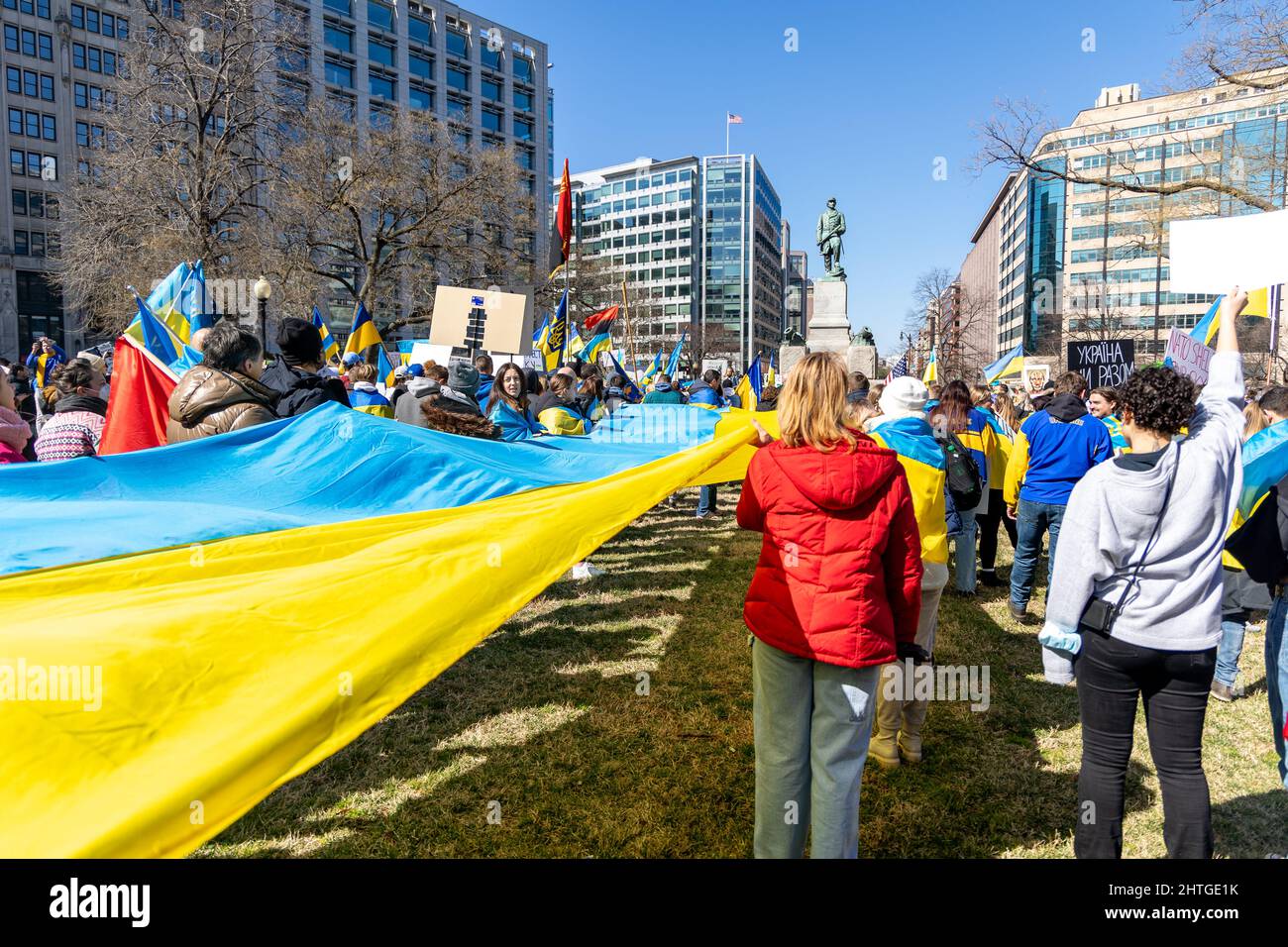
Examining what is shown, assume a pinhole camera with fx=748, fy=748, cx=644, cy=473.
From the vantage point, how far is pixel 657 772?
432cm

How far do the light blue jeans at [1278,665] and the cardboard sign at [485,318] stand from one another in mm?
9271

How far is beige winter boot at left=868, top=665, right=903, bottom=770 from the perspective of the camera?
4.39 metres

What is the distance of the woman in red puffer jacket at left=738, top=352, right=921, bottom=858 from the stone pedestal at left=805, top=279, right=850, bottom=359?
2273 cm

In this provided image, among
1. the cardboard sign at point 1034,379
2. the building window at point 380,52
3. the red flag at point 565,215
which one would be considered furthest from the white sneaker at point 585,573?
the building window at point 380,52

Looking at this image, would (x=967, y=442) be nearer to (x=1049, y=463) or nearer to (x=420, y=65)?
(x=1049, y=463)

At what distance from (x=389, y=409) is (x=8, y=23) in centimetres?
7654

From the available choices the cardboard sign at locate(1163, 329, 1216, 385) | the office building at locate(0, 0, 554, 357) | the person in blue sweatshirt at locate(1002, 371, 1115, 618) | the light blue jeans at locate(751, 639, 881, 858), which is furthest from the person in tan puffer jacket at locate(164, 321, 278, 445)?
the office building at locate(0, 0, 554, 357)

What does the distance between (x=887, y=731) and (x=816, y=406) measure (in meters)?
2.61

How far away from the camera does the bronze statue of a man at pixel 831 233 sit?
1027 inches

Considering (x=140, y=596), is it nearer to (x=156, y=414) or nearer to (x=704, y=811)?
(x=704, y=811)

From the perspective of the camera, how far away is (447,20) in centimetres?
7194

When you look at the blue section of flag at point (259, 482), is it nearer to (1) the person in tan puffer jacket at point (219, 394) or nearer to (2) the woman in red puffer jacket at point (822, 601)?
(1) the person in tan puffer jacket at point (219, 394)

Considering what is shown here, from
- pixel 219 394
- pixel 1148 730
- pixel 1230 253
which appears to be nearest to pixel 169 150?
pixel 219 394

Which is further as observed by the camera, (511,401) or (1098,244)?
(1098,244)
